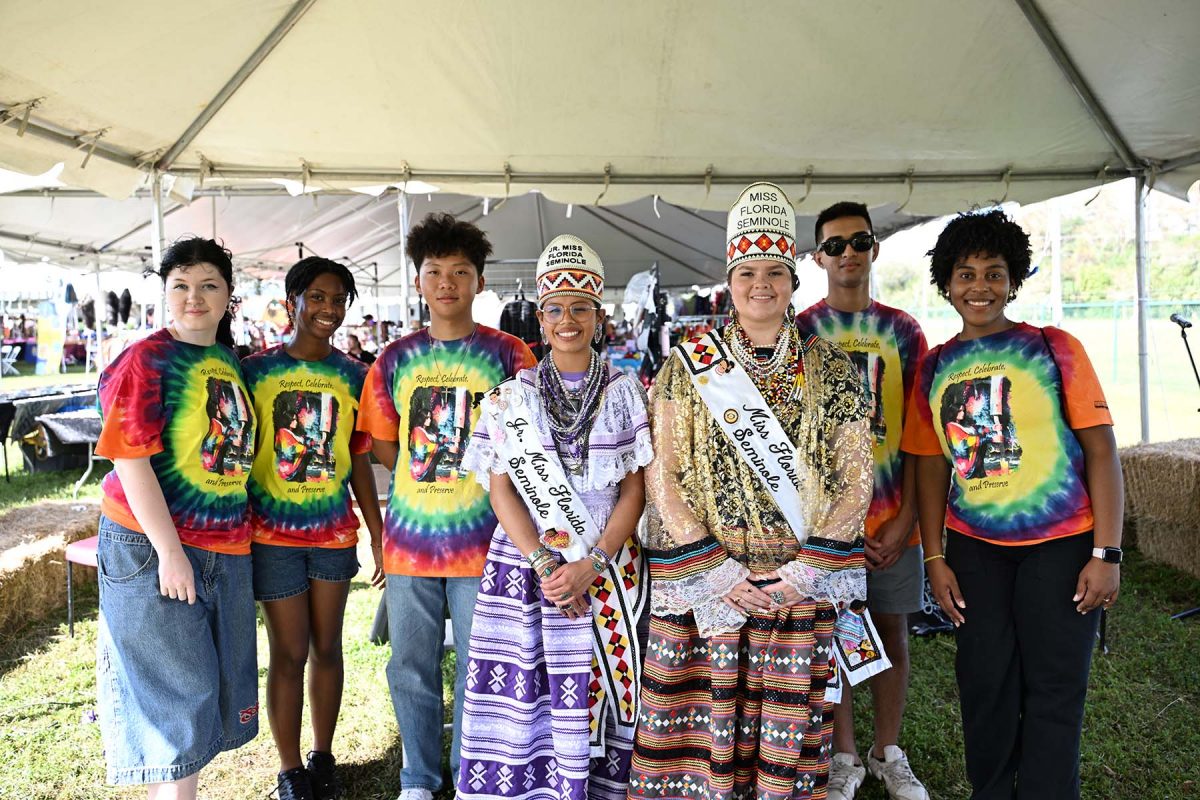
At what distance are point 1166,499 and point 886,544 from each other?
13.4 feet

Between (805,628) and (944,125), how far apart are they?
9.70 feet

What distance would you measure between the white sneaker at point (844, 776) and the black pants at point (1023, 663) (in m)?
0.49

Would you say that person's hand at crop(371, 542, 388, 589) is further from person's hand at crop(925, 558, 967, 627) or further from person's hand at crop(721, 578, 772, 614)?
person's hand at crop(925, 558, 967, 627)

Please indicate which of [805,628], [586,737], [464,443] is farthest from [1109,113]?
[586,737]

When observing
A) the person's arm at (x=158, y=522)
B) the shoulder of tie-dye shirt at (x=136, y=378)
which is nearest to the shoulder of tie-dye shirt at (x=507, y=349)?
the shoulder of tie-dye shirt at (x=136, y=378)

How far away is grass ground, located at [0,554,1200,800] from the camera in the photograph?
10.3ft

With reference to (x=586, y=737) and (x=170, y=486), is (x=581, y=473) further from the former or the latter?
(x=170, y=486)

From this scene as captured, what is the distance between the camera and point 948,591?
2584mm

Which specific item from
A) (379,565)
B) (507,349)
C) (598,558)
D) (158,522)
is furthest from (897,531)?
(158,522)

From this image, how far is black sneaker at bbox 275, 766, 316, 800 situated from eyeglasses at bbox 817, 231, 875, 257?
2.80 m

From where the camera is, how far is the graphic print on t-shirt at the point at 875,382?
2.87 meters

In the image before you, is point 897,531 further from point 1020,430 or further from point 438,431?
point 438,431

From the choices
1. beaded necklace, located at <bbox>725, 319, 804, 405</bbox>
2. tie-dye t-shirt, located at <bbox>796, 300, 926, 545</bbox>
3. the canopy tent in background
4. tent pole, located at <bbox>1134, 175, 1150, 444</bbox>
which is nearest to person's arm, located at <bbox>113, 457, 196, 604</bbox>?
the canopy tent in background

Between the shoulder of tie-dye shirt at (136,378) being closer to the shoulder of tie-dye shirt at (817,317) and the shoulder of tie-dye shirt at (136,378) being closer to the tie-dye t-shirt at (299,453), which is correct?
the tie-dye t-shirt at (299,453)
